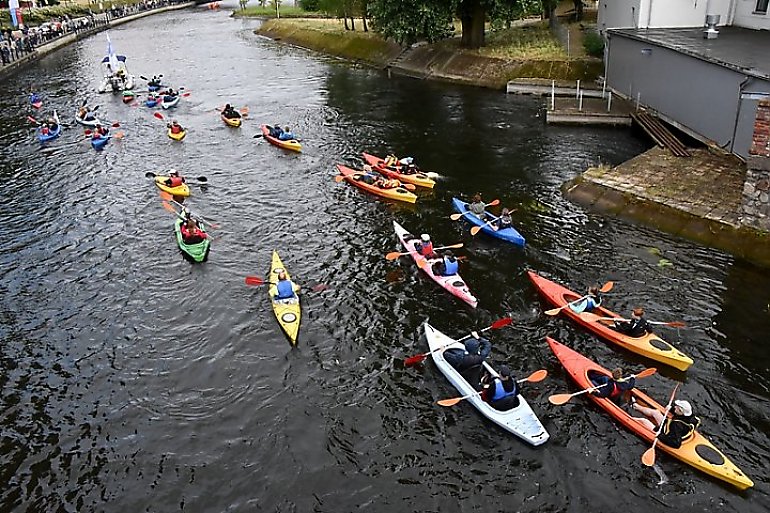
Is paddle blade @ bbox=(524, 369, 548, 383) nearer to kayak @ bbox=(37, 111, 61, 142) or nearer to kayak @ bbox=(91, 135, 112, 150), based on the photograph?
kayak @ bbox=(91, 135, 112, 150)

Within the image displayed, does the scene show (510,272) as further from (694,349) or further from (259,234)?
(259,234)

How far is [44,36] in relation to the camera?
267 feet

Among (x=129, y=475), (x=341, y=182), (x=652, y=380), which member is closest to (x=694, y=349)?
(x=652, y=380)

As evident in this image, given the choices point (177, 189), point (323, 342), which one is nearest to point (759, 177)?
point (323, 342)

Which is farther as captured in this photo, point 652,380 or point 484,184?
point 484,184

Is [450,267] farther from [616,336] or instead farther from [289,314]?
[616,336]

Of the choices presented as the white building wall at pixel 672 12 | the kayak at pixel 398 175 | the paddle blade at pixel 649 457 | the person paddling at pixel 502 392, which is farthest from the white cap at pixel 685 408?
the white building wall at pixel 672 12

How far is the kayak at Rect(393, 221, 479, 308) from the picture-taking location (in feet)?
72.3

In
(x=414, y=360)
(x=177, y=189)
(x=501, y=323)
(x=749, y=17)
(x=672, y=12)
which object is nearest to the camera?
(x=414, y=360)

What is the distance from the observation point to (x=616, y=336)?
19.5m

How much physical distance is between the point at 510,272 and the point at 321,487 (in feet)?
38.9

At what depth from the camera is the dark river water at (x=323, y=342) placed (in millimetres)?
15445

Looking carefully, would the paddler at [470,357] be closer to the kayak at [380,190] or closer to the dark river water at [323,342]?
the dark river water at [323,342]

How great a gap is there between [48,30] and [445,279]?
82.4m
